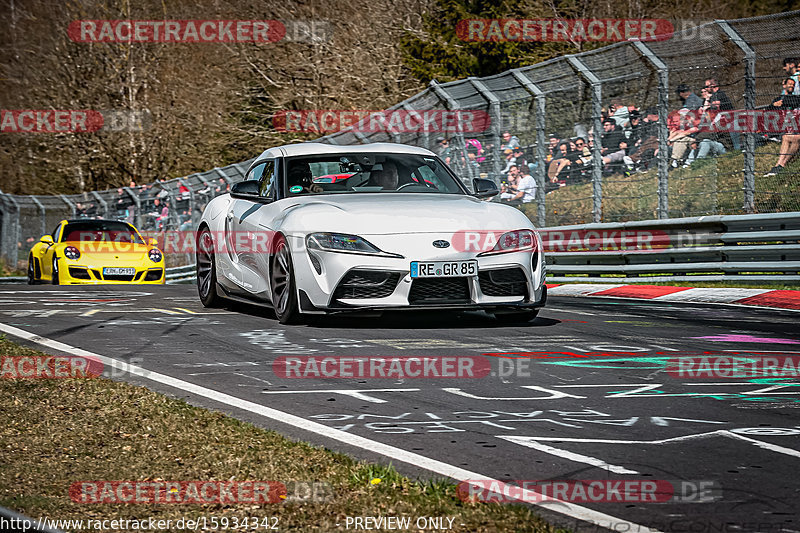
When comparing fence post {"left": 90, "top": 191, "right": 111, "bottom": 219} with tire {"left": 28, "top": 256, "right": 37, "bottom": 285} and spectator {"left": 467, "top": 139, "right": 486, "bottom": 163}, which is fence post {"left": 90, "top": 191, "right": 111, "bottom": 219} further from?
spectator {"left": 467, "top": 139, "right": 486, "bottom": 163}

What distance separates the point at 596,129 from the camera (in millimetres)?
14875

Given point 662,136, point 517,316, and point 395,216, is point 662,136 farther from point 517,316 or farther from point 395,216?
point 395,216

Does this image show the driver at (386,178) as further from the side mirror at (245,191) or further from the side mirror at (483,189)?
the side mirror at (245,191)

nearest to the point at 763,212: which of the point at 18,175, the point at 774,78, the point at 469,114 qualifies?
the point at 774,78

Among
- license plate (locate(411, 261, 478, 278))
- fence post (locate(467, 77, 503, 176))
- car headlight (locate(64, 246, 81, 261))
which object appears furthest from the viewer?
car headlight (locate(64, 246, 81, 261))

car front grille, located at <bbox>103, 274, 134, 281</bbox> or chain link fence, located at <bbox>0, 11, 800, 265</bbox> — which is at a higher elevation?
chain link fence, located at <bbox>0, 11, 800, 265</bbox>

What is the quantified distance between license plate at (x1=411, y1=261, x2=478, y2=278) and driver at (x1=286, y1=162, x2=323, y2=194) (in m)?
1.78

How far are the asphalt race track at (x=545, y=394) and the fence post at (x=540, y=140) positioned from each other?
229 inches

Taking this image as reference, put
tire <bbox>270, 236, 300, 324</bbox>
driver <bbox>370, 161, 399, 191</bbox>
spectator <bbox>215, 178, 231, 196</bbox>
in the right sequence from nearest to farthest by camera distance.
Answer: tire <bbox>270, 236, 300, 324</bbox>, driver <bbox>370, 161, 399, 191</bbox>, spectator <bbox>215, 178, 231, 196</bbox>

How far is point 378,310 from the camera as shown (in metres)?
8.11

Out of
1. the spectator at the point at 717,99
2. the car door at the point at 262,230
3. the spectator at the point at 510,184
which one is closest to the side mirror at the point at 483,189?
the car door at the point at 262,230

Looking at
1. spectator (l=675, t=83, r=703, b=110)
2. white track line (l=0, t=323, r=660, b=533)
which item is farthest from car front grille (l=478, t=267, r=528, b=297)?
spectator (l=675, t=83, r=703, b=110)

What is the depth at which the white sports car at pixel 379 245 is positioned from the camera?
806 cm

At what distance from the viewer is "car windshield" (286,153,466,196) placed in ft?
31.2
